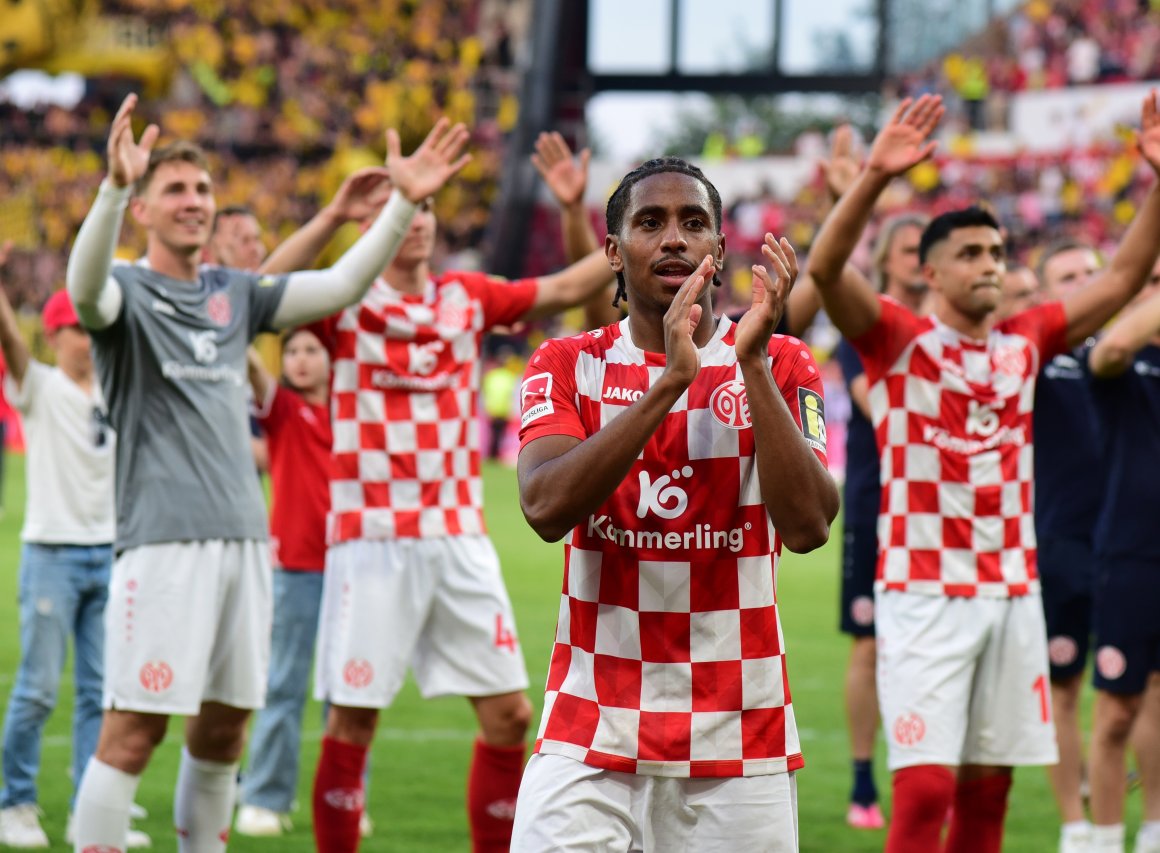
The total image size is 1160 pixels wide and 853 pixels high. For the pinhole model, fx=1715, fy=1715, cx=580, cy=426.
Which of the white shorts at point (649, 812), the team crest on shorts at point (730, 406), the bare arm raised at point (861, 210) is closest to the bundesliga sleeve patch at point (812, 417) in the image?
the team crest on shorts at point (730, 406)

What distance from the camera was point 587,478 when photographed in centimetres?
329

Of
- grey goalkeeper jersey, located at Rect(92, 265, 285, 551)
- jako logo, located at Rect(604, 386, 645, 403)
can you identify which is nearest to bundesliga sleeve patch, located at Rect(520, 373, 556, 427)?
jako logo, located at Rect(604, 386, 645, 403)

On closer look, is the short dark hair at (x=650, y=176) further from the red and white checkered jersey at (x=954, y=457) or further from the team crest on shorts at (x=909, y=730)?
the team crest on shorts at (x=909, y=730)

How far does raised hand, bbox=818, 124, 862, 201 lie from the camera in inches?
222

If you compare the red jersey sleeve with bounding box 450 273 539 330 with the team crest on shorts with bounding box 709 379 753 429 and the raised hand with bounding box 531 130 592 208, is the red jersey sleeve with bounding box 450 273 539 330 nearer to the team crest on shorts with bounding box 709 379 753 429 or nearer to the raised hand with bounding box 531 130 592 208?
the raised hand with bounding box 531 130 592 208

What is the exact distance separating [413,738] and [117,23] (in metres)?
31.9

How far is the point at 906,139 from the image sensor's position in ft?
16.9

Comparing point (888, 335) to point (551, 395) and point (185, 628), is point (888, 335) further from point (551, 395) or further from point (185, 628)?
point (185, 628)

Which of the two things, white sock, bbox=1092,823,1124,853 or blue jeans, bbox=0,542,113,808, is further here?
blue jeans, bbox=0,542,113,808

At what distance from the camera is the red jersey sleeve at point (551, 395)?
3.53 metres

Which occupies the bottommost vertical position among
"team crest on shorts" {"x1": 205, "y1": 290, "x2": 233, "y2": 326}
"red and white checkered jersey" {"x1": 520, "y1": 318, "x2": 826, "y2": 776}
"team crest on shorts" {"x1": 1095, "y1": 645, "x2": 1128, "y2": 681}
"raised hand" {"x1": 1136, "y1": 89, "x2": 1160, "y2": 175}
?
"team crest on shorts" {"x1": 1095, "y1": 645, "x2": 1128, "y2": 681}

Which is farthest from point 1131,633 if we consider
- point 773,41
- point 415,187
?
point 773,41

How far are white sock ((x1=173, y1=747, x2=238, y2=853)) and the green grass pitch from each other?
1170 millimetres

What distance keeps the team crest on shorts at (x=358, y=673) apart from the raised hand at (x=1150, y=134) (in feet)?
10.2
